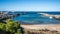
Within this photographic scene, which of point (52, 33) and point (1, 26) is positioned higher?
point (1, 26)

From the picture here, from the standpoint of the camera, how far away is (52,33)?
2967 cm

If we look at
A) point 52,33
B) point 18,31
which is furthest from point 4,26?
point 52,33

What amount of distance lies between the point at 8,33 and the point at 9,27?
0.69 metres

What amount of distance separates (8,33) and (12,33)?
16.7 inches

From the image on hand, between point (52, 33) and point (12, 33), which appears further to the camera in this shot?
point (52, 33)

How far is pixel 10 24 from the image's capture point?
1755 cm

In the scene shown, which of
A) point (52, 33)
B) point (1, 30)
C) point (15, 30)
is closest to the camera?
point (1, 30)

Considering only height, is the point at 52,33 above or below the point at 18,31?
below

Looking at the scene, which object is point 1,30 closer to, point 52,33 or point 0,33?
point 0,33

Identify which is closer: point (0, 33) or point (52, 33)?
point (0, 33)

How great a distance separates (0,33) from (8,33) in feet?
2.75

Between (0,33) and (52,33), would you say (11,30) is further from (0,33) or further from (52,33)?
(52,33)

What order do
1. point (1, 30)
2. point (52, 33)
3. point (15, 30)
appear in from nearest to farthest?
1. point (1, 30)
2. point (15, 30)
3. point (52, 33)

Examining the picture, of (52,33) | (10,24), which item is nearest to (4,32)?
(10,24)
